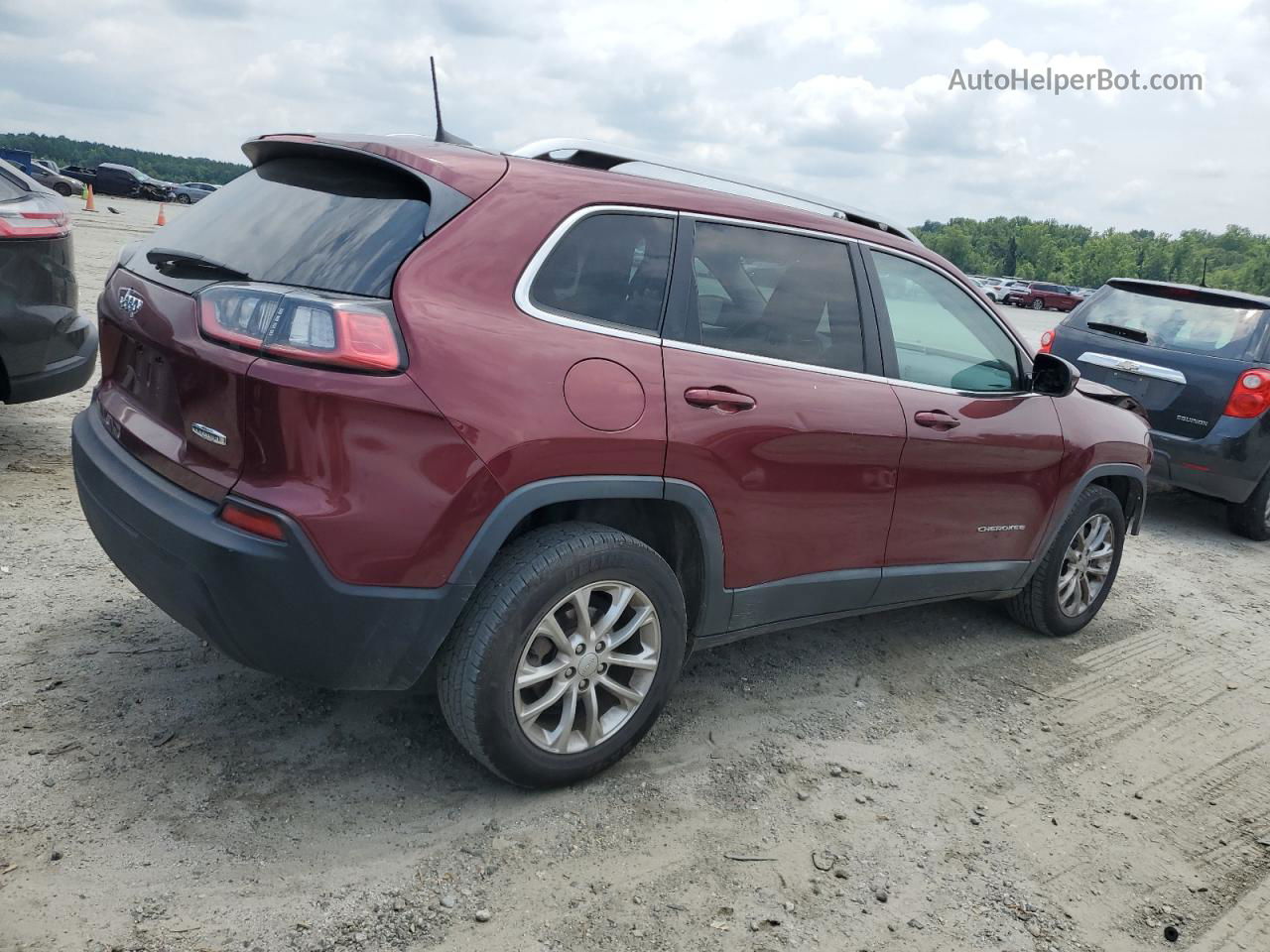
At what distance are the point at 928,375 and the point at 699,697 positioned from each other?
148 centimetres

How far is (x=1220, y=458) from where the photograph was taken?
700 cm

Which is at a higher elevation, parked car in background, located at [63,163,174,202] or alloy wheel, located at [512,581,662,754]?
alloy wheel, located at [512,581,662,754]

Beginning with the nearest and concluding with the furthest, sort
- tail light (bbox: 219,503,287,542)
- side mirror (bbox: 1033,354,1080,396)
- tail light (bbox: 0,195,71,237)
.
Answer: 1. tail light (bbox: 219,503,287,542)
2. side mirror (bbox: 1033,354,1080,396)
3. tail light (bbox: 0,195,71,237)

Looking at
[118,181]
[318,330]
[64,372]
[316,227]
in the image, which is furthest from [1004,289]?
[318,330]

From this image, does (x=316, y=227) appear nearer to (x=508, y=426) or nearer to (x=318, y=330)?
(x=318, y=330)

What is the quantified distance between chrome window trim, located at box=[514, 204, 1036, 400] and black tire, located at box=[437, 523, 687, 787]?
22.7 inches

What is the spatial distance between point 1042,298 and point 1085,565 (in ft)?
190

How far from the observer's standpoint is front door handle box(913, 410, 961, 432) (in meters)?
3.85

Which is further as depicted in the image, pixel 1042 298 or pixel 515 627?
pixel 1042 298

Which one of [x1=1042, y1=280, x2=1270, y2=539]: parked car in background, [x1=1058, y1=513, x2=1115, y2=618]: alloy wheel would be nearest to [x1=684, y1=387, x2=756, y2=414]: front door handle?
[x1=1058, y1=513, x2=1115, y2=618]: alloy wheel

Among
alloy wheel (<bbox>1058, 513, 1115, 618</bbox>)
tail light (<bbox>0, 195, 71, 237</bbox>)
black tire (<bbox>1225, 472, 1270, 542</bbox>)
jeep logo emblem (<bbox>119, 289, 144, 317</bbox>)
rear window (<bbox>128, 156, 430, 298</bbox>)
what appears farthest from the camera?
black tire (<bbox>1225, 472, 1270, 542</bbox>)

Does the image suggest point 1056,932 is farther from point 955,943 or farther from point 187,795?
point 187,795

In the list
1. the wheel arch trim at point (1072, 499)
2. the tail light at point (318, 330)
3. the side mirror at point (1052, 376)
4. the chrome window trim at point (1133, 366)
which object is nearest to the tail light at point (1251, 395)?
the chrome window trim at point (1133, 366)

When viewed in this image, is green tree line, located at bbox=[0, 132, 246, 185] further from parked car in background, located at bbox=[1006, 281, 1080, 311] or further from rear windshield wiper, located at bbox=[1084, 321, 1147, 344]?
rear windshield wiper, located at bbox=[1084, 321, 1147, 344]
